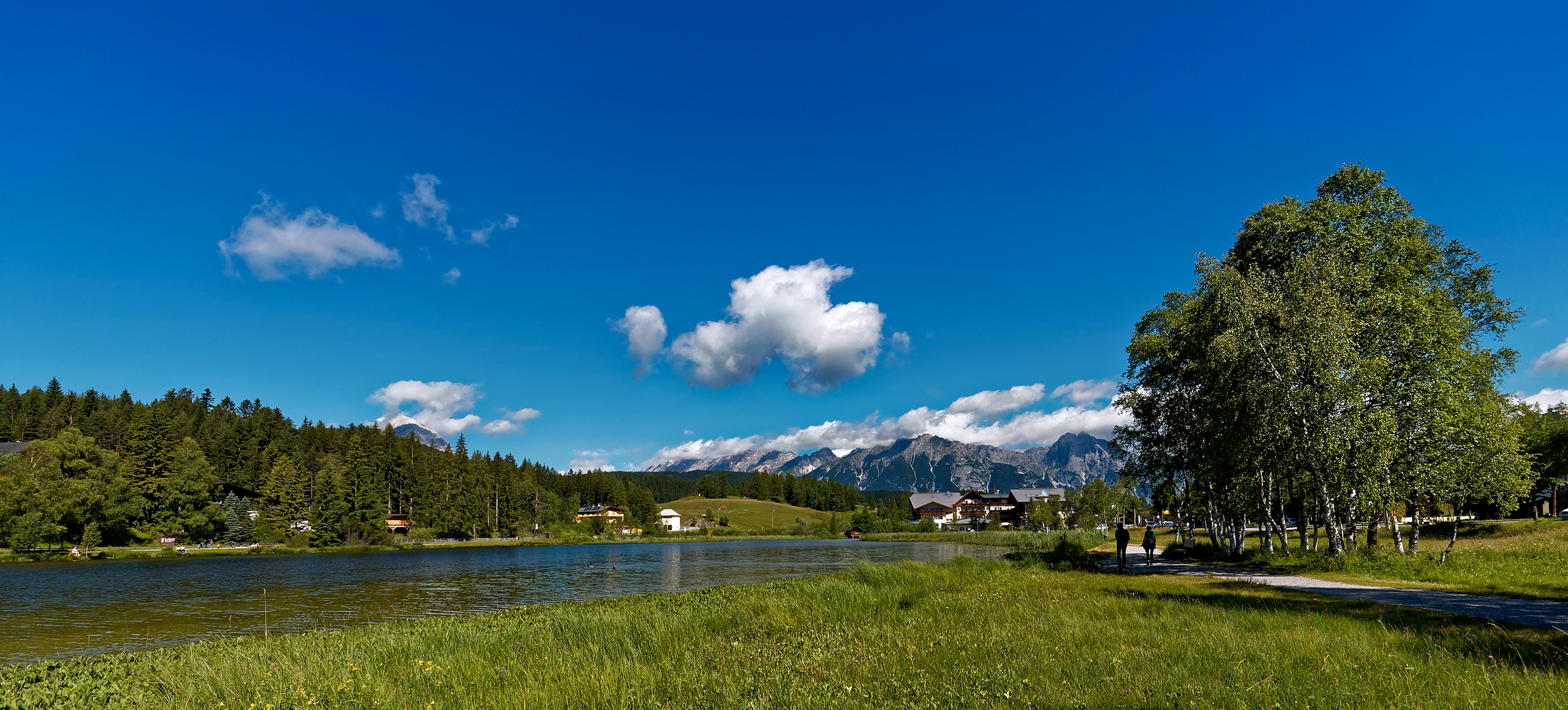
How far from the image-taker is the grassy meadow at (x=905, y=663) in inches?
309

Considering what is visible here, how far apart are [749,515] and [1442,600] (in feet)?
580

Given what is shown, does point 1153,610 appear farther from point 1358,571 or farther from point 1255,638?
point 1358,571

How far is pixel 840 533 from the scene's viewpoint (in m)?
156

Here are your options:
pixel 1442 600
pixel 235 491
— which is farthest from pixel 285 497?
pixel 1442 600

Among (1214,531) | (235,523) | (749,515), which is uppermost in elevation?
(1214,531)

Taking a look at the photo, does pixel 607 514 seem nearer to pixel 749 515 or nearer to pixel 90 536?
pixel 749 515

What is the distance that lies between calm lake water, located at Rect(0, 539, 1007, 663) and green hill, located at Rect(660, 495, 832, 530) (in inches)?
4077

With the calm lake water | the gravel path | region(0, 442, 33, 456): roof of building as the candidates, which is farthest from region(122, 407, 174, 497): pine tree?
the gravel path

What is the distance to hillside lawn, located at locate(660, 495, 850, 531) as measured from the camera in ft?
568

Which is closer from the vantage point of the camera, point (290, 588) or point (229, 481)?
point (290, 588)

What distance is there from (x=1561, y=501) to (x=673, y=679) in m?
108

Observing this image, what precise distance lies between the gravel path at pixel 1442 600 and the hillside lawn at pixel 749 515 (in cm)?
14896

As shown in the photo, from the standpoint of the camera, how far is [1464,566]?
22859 millimetres

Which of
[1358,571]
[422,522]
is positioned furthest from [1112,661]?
[422,522]
